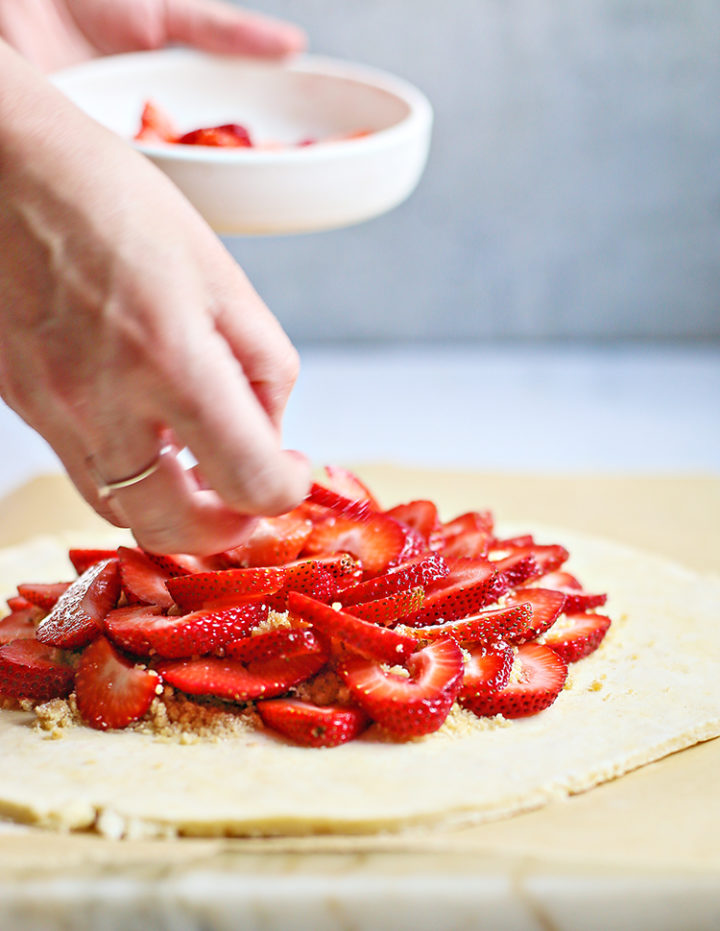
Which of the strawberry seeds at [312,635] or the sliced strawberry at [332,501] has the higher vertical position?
the sliced strawberry at [332,501]

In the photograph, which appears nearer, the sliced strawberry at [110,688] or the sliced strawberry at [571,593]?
the sliced strawberry at [110,688]

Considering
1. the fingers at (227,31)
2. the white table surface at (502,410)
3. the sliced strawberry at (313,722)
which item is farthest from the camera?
the white table surface at (502,410)

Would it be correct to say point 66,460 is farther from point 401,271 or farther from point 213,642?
point 401,271

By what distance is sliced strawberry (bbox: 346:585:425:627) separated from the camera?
1286 millimetres

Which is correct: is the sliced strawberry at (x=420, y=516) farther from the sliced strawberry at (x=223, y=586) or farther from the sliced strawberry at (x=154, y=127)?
the sliced strawberry at (x=154, y=127)

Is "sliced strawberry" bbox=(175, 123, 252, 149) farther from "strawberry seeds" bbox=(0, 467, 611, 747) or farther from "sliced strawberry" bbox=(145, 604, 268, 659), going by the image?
"sliced strawberry" bbox=(145, 604, 268, 659)

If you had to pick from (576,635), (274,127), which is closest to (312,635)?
(576,635)

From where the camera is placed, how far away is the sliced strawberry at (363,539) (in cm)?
142

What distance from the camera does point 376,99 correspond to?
1.76 metres

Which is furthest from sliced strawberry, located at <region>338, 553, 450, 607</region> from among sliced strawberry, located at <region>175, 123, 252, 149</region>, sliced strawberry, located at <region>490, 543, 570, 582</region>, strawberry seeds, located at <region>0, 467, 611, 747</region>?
sliced strawberry, located at <region>175, 123, 252, 149</region>

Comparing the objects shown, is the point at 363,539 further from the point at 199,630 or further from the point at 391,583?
the point at 199,630

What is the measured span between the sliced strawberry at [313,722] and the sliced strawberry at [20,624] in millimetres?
399

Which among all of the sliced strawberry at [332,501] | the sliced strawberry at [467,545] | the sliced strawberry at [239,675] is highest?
the sliced strawberry at [332,501]

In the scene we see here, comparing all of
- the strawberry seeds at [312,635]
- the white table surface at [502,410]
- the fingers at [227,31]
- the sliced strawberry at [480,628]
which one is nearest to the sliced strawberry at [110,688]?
the strawberry seeds at [312,635]
